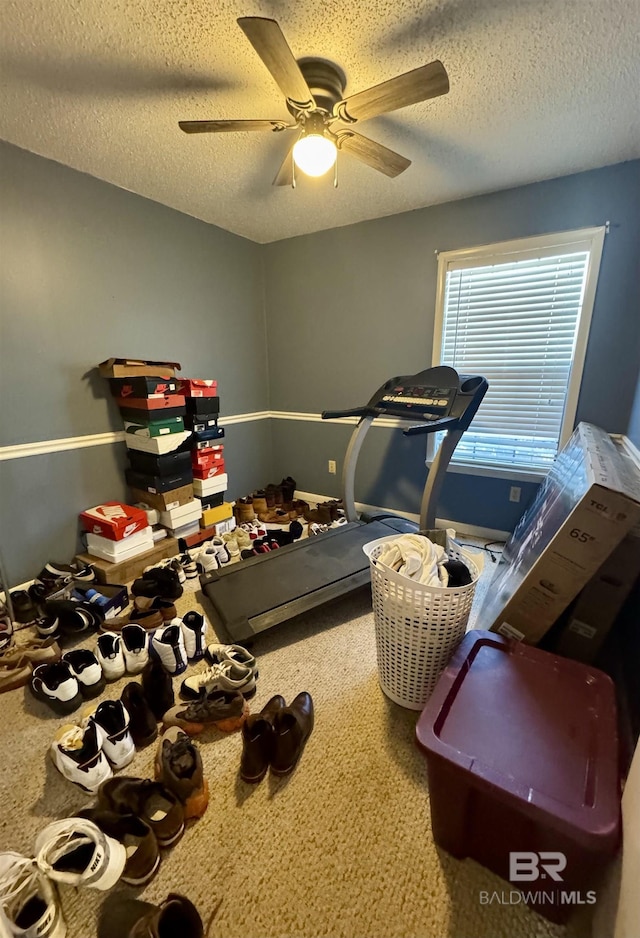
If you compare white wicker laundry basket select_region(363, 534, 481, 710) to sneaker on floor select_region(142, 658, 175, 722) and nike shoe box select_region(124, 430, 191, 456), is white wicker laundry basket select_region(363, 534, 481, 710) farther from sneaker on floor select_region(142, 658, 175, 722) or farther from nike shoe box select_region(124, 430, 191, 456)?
nike shoe box select_region(124, 430, 191, 456)

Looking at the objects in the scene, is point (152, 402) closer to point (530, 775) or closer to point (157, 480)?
point (157, 480)

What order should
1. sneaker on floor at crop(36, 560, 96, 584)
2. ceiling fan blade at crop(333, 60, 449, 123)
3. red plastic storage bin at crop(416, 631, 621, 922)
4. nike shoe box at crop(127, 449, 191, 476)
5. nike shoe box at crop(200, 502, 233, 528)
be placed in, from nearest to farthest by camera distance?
1. red plastic storage bin at crop(416, 631, 621, 922)
2. ceiling fan blade at crop(333, 60, 449, 123)
3. sneaker on floor at crop(36, 560, 96, 584)
4. nike shoe box at crop(127, 449, 191, 476)
5. nike shoe box at crop(200, 502, 233, 528)

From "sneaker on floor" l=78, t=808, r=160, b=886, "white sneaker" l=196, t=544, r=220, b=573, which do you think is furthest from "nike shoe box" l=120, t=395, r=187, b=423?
"sneaker on floor" l=78, t=808, r=160, b=886

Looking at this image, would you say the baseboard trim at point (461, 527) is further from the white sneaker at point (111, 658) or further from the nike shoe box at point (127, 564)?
the white sneaker at point (111, 658)

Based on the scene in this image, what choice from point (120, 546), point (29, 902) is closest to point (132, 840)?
point (29, 902)

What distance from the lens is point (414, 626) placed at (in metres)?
1.26

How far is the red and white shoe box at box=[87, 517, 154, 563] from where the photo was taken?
2.26 m

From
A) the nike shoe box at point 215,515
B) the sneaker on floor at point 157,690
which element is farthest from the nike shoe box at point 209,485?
the sneaker on floor at point 157,690

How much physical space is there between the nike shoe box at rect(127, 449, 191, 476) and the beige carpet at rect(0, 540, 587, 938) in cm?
133

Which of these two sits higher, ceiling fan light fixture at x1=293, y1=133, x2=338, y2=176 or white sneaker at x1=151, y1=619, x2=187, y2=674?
Result: ceiling fan light fixture at x1=293, y1=133, x2=338, y2=176

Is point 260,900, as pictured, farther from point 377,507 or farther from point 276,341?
→ point 276,341

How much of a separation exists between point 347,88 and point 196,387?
1.77 meters

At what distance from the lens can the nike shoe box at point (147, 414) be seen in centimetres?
237

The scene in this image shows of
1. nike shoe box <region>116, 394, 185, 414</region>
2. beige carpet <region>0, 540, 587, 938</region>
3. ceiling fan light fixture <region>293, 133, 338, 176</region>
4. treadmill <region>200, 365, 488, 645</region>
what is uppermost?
ceiling fan light fixture <region>293, 133, 338, 176</region>
